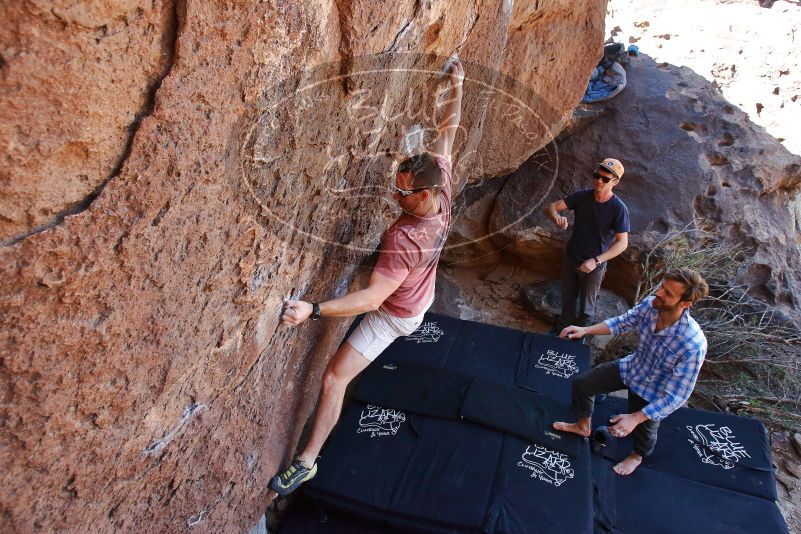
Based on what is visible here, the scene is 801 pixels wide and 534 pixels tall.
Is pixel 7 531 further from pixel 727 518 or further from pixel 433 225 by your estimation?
pixel 727 518

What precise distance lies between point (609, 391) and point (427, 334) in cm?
143

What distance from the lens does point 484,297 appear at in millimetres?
5402

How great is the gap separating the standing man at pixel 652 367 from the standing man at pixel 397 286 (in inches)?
41.7

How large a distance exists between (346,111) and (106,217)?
104cm

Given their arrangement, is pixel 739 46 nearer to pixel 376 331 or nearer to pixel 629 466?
pixel 629 466

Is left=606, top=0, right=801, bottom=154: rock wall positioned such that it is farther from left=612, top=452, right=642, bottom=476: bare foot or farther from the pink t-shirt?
the pink t-shirt

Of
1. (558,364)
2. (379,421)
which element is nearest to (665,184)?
(558,364)

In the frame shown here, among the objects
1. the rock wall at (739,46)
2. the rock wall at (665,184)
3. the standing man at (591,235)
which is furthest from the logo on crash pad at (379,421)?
the rock wall at (739,46)

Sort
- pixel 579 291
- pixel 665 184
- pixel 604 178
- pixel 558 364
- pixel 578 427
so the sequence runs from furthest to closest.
A: pixel 665 184 → pixel 579 291 → pixel 558 364 → pixel 604 178 → pixel 578 427

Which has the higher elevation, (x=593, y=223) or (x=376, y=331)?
(x=376, y=331)

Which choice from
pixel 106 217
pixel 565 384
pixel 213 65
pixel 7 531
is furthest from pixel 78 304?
pixel 565 384

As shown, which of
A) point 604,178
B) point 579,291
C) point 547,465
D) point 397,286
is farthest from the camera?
point 579,291

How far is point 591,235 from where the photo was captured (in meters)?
3.86

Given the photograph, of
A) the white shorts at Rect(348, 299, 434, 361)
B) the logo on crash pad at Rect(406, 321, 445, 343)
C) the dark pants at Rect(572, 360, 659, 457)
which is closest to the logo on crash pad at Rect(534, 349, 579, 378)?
the dark pants at Rect(572, 360, 659, 457)
